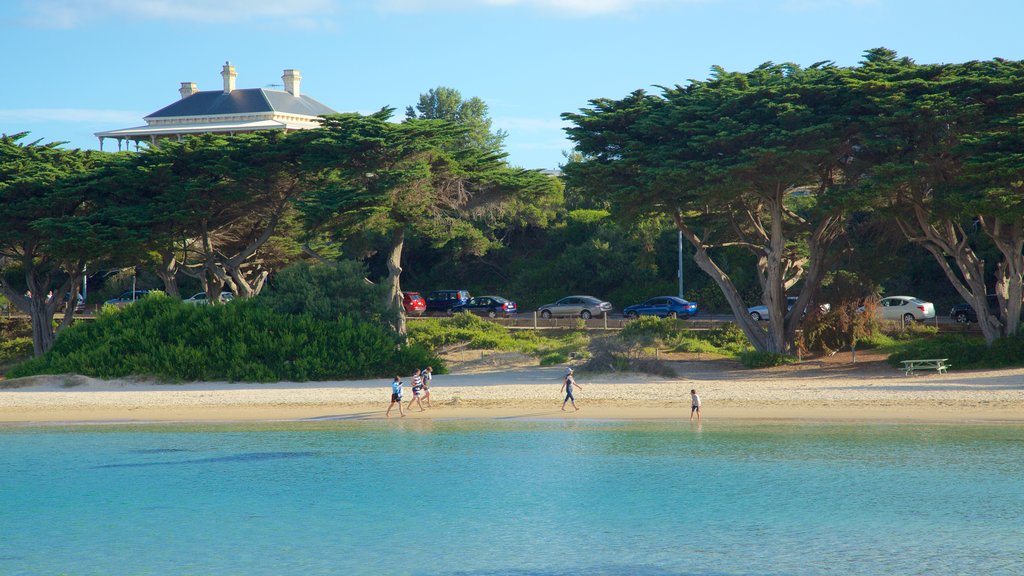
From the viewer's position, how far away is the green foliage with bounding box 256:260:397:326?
3853 centimetres

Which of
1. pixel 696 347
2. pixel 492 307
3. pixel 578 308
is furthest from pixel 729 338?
pixel 492 307

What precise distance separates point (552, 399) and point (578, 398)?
828 millimetres

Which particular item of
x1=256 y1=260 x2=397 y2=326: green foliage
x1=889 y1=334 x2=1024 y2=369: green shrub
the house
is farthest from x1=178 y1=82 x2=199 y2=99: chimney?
x1=889 y1=334 x2=1024 y2=369: green shrub

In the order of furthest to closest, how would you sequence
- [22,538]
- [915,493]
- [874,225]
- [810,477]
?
[874,225] < [810,477] < [915,493] < [22,538]

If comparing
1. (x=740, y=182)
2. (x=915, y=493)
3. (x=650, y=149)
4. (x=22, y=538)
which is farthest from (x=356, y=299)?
(x=915, y=493)

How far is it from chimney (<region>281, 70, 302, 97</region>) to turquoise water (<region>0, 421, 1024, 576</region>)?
62.6 metres

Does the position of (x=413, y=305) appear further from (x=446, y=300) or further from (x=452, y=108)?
(x=452, y=108)

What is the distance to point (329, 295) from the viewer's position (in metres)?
39.3

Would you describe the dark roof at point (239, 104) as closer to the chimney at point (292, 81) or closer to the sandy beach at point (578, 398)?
the chimney at point (292, 81)

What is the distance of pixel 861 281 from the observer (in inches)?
1625

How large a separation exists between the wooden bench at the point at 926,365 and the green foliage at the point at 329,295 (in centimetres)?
1936

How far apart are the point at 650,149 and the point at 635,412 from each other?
1193 cm

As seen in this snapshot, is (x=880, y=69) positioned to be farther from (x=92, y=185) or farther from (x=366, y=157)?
(x=92, y=185)

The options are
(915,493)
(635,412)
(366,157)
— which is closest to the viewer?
(915,493)
